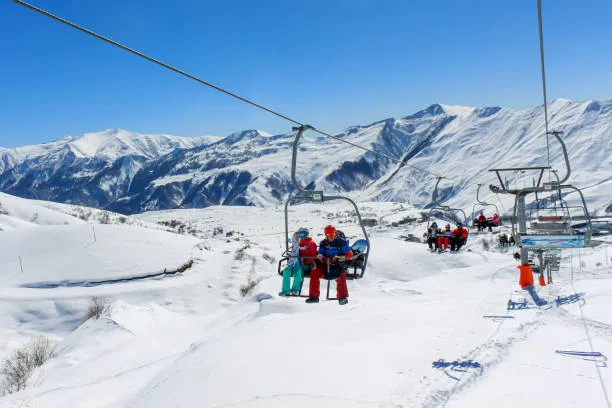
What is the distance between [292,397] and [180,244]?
1666 inches

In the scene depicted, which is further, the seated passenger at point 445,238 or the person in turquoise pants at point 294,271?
the seated passenger at point 445,238

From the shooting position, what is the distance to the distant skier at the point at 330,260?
11852mm

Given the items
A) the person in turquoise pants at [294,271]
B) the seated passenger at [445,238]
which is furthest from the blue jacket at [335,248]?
the seated passenger at [445,238]

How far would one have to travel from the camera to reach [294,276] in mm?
12250

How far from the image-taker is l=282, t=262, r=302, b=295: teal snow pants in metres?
12.1

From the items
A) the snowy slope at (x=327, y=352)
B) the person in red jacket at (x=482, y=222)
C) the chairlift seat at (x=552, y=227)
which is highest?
the chairlift seat at (x=552, y=227)

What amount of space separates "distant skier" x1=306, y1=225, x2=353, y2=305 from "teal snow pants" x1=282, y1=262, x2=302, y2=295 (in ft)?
1.14

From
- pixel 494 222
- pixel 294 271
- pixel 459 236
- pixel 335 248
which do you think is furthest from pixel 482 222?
pixel 294 271

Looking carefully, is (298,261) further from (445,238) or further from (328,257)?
(445,238)

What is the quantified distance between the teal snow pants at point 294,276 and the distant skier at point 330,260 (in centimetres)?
35

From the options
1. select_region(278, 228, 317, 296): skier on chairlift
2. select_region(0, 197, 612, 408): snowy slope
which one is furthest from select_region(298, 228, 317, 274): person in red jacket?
select_region(0, 197, 612, 408): snowy slope

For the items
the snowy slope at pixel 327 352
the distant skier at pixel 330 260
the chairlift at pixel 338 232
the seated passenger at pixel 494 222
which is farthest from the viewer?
the seated passenger at pixel 494 222

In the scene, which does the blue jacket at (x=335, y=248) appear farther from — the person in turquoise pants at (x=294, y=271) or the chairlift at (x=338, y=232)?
the person in turquoise pants at (x=294, y=271)

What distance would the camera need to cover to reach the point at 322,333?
44.8 feet
